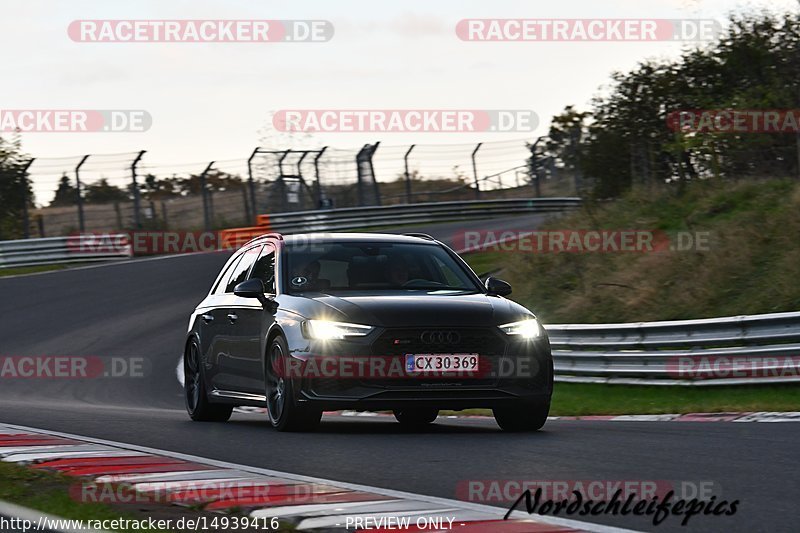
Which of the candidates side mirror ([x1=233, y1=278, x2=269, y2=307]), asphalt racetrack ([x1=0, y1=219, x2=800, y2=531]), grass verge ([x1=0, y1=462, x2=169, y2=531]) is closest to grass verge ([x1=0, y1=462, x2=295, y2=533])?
grass verge ([x1=0, y1=462, x2=169, y2=531])

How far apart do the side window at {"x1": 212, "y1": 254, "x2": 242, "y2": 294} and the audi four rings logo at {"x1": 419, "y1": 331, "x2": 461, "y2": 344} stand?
3.11m

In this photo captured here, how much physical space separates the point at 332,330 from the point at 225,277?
3023 mm

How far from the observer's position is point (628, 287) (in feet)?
62.4

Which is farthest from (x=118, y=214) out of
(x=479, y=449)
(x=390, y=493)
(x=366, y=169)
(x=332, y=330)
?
A: (x=390, y=493)

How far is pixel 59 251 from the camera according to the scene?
32531 mm

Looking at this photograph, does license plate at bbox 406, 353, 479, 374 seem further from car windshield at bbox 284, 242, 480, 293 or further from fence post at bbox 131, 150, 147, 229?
fence post at bbox 131, 150, 147, 229

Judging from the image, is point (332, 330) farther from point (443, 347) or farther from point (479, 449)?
point (479, 449)

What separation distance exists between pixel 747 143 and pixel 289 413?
17.4 metres

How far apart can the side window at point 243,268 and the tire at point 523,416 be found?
259 centimetres

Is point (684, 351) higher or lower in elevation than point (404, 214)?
lower

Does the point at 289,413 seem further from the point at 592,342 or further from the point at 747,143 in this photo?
the point at 747,143

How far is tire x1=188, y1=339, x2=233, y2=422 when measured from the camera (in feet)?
A: 38.6

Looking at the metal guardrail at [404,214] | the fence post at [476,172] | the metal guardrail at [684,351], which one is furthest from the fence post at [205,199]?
the metal guardrail at [684,351]

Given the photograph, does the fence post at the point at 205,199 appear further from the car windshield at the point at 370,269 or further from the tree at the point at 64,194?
the car windshield at the point at 370,269
